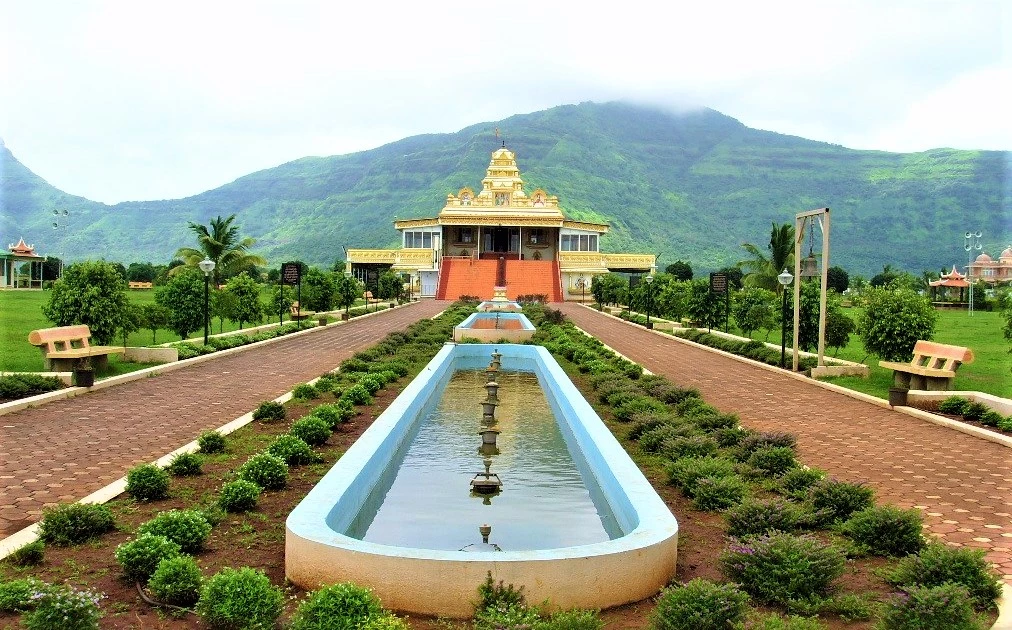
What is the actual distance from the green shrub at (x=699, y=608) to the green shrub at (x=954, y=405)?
758 centimetres

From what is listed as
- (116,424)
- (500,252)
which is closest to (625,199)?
(500,252)

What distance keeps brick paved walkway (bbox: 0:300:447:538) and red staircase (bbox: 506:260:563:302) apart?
30.2 metres

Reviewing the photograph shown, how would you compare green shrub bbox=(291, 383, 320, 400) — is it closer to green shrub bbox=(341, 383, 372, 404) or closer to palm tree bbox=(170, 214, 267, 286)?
green shrub bbox=(341, 383, 372, 404)

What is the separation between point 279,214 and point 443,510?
454ft

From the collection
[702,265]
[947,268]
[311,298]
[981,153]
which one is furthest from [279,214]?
[311,298]

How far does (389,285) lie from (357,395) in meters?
30.9

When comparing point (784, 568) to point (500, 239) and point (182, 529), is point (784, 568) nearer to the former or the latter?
point (182, 529)

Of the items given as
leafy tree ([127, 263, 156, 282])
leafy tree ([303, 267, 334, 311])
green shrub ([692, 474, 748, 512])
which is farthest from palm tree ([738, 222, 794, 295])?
leafy tree ([127, 263, 156, 282])

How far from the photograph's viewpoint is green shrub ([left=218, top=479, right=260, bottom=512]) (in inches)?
239

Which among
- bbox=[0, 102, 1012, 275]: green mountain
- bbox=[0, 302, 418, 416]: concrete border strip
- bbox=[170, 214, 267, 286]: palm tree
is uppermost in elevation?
bbox=[0, 102, 1012, 275]: green mountain

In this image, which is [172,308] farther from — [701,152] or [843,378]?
[701,152]

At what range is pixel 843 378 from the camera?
14.3m

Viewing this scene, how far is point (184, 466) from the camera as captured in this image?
23.1 ft

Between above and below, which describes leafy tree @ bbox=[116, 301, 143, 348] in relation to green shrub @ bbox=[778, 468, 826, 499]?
above
